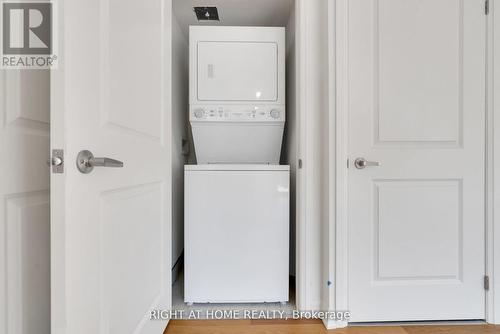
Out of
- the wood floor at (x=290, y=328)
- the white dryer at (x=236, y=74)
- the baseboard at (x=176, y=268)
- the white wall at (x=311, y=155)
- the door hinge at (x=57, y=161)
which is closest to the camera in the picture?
the door hinge at (x=57, y=161)

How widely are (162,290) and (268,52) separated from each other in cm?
156

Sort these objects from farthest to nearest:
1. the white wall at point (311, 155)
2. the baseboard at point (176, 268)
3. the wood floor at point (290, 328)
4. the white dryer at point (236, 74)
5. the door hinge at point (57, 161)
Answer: the baseboard at point (176, 268) < the white dryer at point (236, 74) < the white wall at point (311, 155) < the wood floor at point (290, 328) < the door hinge at point (57, 161)

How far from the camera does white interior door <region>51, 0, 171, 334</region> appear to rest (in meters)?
0.59

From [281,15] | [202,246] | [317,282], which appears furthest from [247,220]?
[281,15]

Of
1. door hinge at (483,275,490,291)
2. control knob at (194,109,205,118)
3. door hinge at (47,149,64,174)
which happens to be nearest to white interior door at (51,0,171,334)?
door hinge at (47,149,64,174)

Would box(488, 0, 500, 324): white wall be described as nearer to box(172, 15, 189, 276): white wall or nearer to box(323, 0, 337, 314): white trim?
box(323, 0, 337, 314): white trim

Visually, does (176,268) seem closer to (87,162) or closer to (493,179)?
(87,162)

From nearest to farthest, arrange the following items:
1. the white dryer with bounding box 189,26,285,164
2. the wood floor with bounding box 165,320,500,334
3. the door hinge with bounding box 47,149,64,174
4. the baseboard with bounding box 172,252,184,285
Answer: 1. the door hinge with bounding box 47,149,64,174
2. the wood floor with bounding box 165,320,500,334
3. the white dryer with bounding box 189,26,285,164
4. the baseboard with bounding box 172,252,184,285

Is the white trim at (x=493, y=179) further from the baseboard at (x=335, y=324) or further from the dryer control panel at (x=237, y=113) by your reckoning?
the dryer control panel at (x=237, y=113)

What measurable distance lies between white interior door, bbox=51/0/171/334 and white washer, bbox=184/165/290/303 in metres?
0.29

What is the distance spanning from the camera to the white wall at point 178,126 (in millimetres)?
1868

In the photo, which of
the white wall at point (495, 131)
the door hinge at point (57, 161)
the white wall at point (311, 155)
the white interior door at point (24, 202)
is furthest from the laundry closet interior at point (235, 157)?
the white wall at point (495, 131)

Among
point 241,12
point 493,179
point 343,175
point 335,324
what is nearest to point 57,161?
point 343,175

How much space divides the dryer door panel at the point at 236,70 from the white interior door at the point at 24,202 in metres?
1.07
